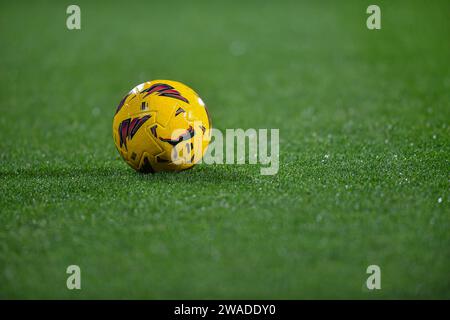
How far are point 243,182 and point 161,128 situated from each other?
100 centimetres

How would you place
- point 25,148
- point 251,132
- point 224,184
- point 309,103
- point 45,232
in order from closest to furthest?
point 45,232 < point 224,184 < point 25,148 < point 251,132 < point 309,103

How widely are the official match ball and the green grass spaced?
0.77ft

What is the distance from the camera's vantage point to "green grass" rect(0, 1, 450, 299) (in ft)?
16.8

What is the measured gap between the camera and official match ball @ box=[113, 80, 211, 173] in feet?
22.6

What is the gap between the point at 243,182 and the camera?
22.9 ft

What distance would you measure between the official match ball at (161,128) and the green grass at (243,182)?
235 millimetres

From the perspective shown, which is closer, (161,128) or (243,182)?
(161,128)

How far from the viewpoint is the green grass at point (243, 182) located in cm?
511

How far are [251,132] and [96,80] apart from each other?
16.6ft

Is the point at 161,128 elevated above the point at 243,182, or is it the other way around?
the point at 161,128

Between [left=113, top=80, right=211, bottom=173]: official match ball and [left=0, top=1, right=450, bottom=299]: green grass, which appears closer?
[left=0, top=1, right=450, bottom=299]: green grass

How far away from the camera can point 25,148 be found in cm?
900
